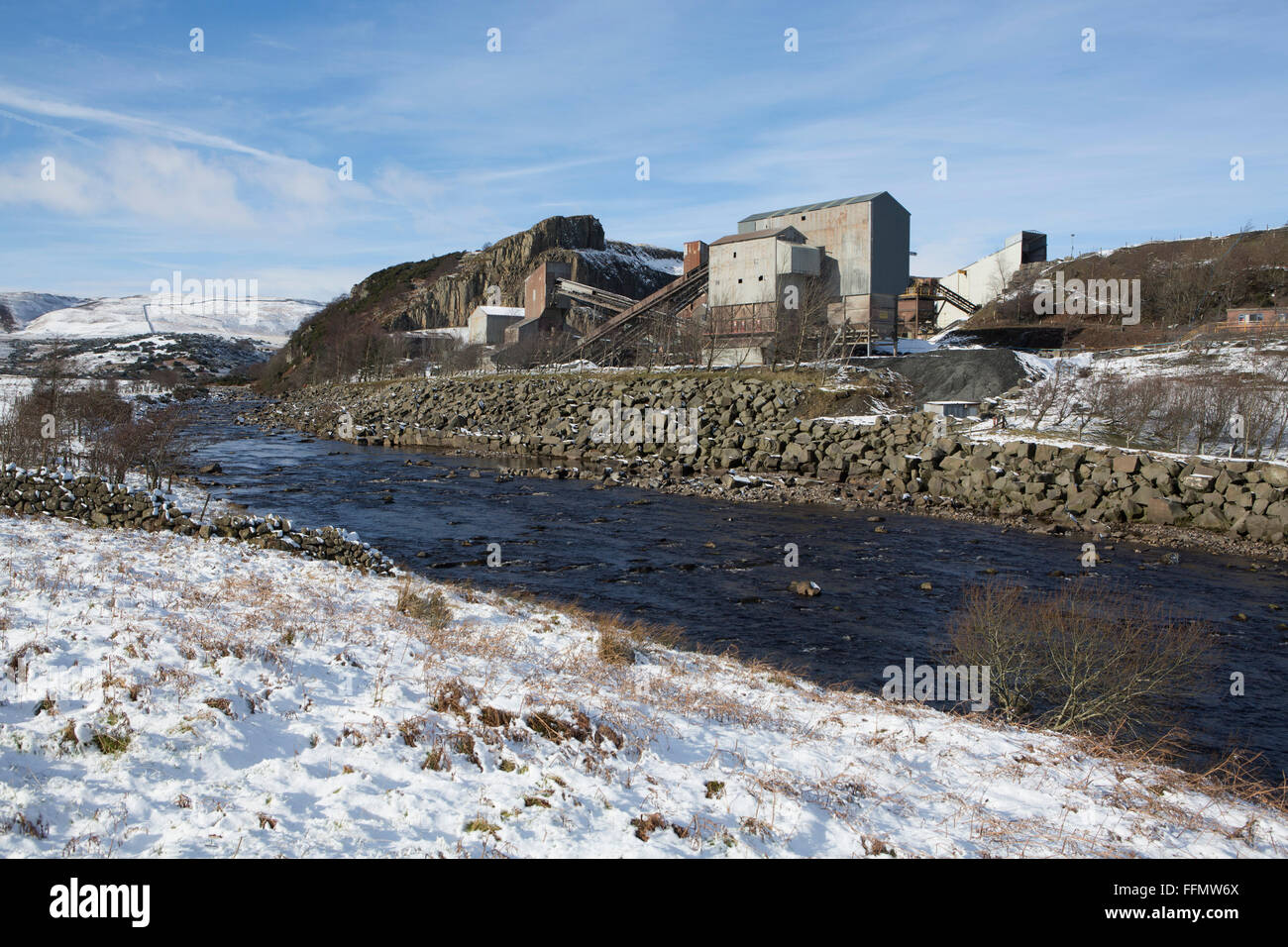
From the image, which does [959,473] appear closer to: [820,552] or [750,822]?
[820,552]

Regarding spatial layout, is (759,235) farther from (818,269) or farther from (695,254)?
(695,254)

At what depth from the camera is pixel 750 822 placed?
A: 5.41 metres

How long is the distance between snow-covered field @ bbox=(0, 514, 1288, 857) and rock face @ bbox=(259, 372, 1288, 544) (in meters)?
15.5

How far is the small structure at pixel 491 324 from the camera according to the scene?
7138 centimetres

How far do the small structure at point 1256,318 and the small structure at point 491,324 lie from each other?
2087 inches

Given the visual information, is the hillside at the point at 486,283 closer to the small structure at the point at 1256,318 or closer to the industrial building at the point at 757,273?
the industrial building at the point at 757,273

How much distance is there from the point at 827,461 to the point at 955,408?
6.31m

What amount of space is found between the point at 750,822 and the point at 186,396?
83774 mm

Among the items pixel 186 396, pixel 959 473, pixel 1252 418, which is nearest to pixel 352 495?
pixel 959 473

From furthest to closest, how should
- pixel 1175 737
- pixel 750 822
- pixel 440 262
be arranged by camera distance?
1. pixel 440 262
2. pixel 1175 737
3. pixel 750 822

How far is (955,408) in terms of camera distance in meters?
30.1

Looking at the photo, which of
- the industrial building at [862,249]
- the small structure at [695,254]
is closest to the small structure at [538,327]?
the small structure at [695,254]

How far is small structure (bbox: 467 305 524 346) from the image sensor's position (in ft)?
234
